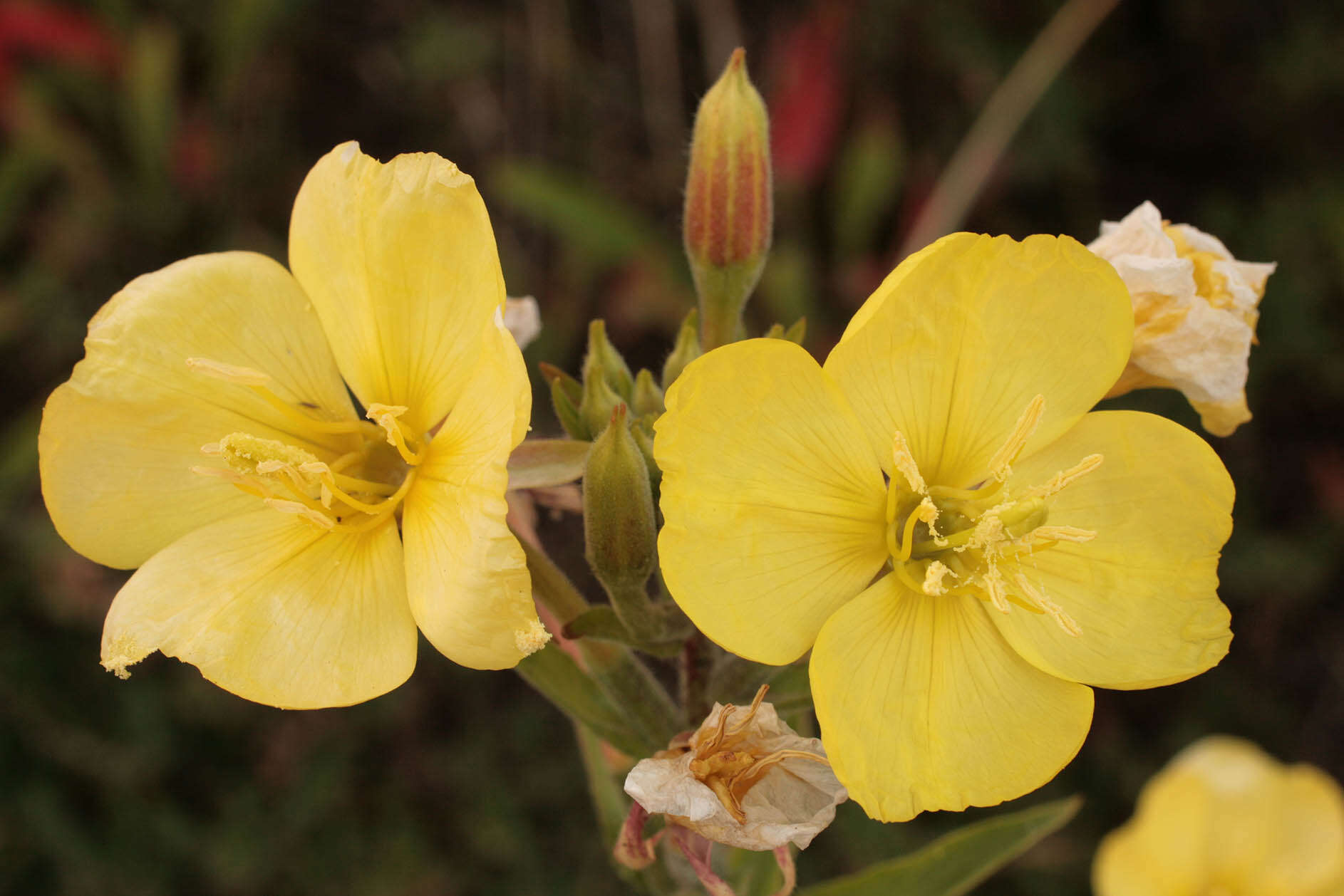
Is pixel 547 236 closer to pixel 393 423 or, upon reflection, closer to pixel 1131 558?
pixel 393 423

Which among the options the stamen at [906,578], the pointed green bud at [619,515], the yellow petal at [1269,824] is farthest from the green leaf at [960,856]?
the pointed green bud at [619,515]

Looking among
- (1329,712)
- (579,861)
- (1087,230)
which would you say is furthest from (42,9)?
(1329,712)

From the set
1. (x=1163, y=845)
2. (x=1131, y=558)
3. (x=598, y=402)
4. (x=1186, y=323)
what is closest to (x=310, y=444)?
(x=598, y=402)

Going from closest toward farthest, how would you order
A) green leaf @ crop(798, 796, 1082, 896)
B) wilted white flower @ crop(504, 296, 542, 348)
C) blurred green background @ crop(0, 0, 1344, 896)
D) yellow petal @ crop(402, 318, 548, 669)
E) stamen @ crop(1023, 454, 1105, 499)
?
yellow petal @ crop(402, 318, 548, 669) < stamen @ crop(1023, 454, 1105, 499) < green leaf @ crop(798, 796, 1082, 896) < wilted white flower @ crop(504, 296, 542, 348) < blurred green background @ crop(0, 0, 1344, 896)

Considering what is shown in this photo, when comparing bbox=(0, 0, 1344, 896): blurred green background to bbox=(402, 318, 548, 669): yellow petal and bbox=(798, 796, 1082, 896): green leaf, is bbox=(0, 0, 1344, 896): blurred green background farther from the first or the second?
bbox=(402, 318, 548, 669): yellow petal

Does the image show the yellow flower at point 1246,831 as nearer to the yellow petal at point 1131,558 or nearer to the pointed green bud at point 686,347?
the yellow petal at point 1131,558

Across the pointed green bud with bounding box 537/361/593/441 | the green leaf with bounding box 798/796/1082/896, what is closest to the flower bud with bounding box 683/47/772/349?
the pointed green bud with bounding box 537/361/593/441

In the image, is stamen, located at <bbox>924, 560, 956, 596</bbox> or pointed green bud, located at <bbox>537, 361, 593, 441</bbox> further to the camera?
pointed green bud, located at <bbox>537, 361, 593, 441</bbox>
